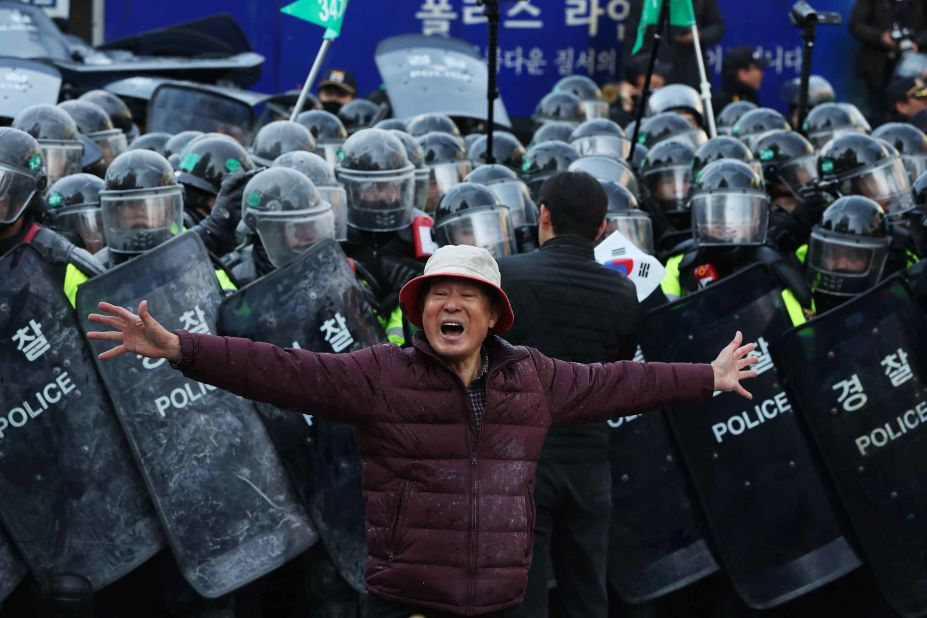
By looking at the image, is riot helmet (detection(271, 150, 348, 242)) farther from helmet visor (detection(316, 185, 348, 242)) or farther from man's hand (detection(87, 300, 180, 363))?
man's hand (detection(87, 300, 180, 363))

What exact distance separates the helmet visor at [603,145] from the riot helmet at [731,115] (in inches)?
76.1

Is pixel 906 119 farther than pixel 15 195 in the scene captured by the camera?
Yes

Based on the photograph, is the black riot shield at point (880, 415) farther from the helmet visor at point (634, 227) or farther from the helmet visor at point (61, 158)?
the helmet visor at point (61, 158)

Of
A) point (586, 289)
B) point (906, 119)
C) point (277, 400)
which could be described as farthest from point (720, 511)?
point (906, 119)

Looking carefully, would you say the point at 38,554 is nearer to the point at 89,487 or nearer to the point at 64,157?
the point at 89,487

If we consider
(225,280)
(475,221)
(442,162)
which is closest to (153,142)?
(442,162)

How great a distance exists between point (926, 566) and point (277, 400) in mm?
3257

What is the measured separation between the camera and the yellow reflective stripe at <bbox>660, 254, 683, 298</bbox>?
302 inches

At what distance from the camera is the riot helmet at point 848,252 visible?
742 centimetres

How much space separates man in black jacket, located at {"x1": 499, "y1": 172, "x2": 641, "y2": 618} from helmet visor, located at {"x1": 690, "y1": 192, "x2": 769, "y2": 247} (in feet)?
5.92

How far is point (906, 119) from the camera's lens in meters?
13.2

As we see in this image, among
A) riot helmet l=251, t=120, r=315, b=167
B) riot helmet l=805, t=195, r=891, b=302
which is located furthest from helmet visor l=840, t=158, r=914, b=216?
riot helmet l=251, t=120, r=315, b=167

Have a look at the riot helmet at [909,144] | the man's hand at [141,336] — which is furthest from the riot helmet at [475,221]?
the riot helmet at [909,144]

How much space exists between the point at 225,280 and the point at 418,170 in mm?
2264
